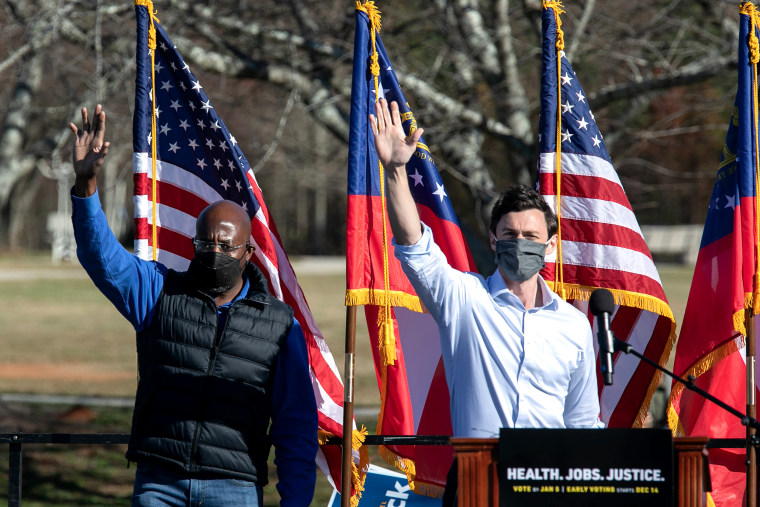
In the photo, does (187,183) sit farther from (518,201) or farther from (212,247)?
(518,201)

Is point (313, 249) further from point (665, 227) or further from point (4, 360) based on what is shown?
point (4, 360)

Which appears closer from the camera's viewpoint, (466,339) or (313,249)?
(466,339)

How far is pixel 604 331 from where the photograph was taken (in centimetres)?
312

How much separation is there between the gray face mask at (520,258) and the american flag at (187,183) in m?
1.62

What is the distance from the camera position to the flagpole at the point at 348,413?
4.50 metres

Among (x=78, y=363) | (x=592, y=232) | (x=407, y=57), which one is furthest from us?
(x=78, y=363)

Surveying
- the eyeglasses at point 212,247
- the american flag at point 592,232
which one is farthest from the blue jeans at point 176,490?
the american flag at point 592,232

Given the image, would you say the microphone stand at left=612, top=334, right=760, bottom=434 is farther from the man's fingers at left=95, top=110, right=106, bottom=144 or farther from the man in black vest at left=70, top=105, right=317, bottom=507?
the man's fingers at left=95, top=110, right=106, bottom=144

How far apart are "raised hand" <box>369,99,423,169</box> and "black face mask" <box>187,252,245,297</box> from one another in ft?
2.44

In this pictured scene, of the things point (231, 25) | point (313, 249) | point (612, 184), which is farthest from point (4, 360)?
point (313, 249)

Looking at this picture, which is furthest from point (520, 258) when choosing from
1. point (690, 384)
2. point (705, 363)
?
point (705, 363)

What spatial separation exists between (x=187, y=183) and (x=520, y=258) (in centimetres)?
226

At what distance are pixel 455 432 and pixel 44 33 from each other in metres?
5.92

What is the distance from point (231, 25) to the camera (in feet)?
29.8
